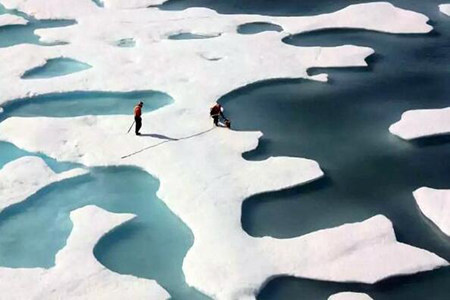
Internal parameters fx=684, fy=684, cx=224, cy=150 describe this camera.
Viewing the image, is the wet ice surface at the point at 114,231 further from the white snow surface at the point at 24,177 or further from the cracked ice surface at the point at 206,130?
the cracked ice surface at the point at 206,130

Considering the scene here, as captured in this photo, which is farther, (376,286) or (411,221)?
(411,221)

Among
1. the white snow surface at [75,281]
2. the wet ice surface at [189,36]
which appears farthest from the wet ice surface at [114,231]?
the wet ice surface at [189,36]

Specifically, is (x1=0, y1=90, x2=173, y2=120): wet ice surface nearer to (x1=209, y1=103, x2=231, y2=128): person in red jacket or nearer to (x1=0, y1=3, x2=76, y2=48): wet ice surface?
(x1=209, y1=103, x2=231, y2=128): person in red jacket

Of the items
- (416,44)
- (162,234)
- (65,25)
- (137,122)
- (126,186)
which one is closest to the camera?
(162,234)

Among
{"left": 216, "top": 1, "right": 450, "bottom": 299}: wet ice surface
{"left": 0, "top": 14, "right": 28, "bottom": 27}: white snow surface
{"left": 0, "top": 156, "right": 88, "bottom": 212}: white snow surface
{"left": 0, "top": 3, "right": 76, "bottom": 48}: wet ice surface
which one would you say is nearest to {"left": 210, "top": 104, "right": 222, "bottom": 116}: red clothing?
{"left": 216, "top": 1, "right": 450, "bottom": 299}: wet ice surface

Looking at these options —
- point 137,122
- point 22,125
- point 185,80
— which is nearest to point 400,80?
point 185,80

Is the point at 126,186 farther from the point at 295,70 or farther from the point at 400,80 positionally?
the point at 400,80

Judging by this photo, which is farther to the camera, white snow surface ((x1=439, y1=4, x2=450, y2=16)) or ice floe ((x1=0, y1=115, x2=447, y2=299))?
white snow surface ((x1=439, y1=4, x2=450, y2=16))

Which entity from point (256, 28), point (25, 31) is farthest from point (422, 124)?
point (25, 31)
